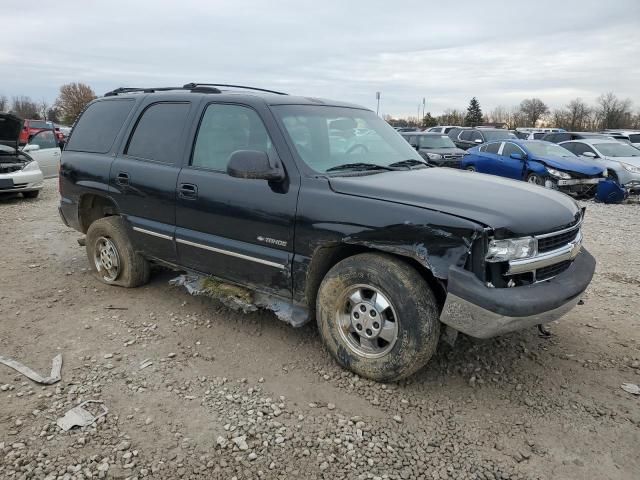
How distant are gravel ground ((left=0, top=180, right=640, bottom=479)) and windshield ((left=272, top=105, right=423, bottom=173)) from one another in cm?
148

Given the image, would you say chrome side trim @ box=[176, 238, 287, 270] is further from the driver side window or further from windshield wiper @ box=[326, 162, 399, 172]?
the driver side window

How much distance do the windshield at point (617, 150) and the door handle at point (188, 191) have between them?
12962 mm

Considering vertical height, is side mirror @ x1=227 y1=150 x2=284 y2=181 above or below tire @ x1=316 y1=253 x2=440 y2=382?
above

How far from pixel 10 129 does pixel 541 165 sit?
11956 millimetres

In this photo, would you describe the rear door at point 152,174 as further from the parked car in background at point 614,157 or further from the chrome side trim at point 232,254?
the parked car in background at point 614,157

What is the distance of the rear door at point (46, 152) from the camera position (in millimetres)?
13007

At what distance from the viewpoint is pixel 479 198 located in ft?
10.2

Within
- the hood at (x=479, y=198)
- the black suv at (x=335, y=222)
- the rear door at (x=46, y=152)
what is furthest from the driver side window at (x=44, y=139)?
the hood at (x=479, y=198)

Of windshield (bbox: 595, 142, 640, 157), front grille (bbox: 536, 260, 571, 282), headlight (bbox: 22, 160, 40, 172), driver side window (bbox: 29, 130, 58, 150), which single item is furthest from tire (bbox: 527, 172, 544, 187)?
driver side window (bbox: 29, 130, 58, 150)

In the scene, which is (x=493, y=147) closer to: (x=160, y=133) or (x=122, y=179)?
(x=160, y=133)

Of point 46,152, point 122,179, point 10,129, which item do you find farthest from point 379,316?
point 46,152

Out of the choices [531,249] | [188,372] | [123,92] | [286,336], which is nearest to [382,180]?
[531,249]

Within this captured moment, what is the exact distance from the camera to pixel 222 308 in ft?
15.0

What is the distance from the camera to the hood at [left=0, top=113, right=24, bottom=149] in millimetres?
9609
